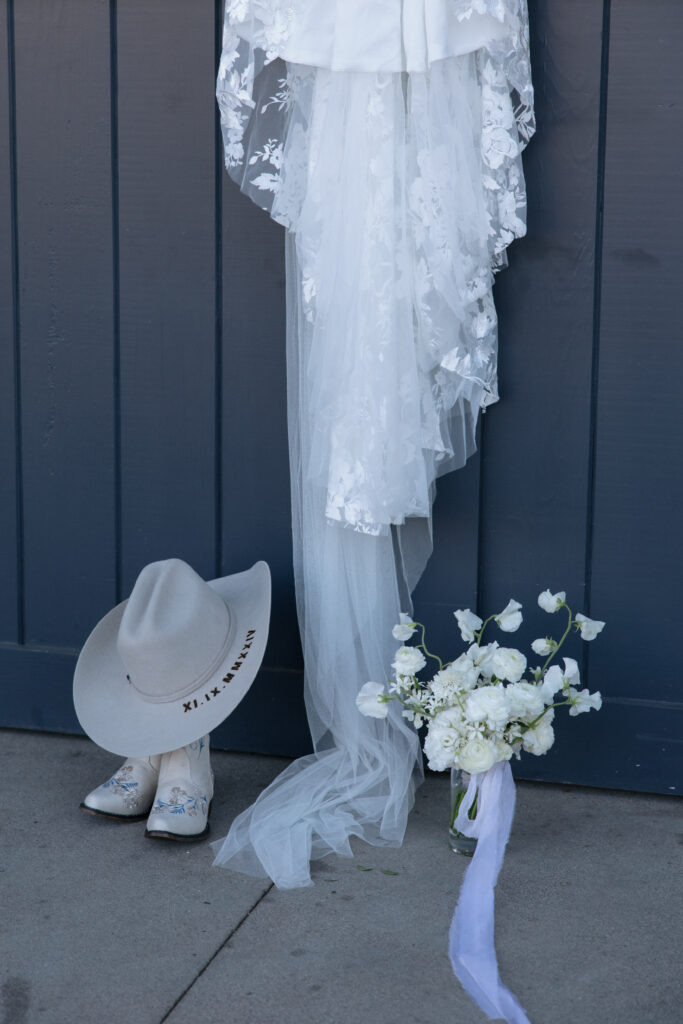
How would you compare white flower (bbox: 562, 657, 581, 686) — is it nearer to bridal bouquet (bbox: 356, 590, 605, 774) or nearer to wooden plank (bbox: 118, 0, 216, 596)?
bridal bouquet (bbox: 356, 590, 605, 774)

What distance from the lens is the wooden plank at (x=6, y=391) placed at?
8.18 ft

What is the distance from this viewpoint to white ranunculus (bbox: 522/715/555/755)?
2037 mm

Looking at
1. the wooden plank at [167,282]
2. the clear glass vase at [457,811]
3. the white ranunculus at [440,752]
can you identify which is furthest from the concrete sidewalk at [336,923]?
the wooden plank at [167,282]

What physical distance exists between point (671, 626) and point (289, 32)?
1.32 meters

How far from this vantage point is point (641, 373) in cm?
221

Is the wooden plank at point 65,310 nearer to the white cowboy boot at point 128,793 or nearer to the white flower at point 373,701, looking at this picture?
the white cowboy boot at point 128,793

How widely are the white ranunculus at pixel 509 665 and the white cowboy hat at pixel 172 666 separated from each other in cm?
44

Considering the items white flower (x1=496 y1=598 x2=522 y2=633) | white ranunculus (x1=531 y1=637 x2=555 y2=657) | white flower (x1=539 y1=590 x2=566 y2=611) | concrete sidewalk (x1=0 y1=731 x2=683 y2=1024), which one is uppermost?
white flower (x1=539 y1=590 x2=566 y2=611)

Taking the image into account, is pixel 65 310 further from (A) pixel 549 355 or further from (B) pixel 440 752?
(B) pixel 440 752

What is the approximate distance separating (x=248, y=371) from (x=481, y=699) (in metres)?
0.87

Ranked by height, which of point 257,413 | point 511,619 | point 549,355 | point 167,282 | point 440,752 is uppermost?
point 167,282

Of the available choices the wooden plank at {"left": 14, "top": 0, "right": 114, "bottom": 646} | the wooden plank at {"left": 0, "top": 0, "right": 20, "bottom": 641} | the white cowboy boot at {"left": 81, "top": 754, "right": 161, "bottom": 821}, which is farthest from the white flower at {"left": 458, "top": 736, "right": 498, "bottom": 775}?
the wooden plank at {"left": 0, "top": 0, "right": 20, "bottom": 641}

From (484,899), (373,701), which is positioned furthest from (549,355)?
(484,899)

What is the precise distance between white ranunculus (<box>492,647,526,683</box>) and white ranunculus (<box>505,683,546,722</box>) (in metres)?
0.02
